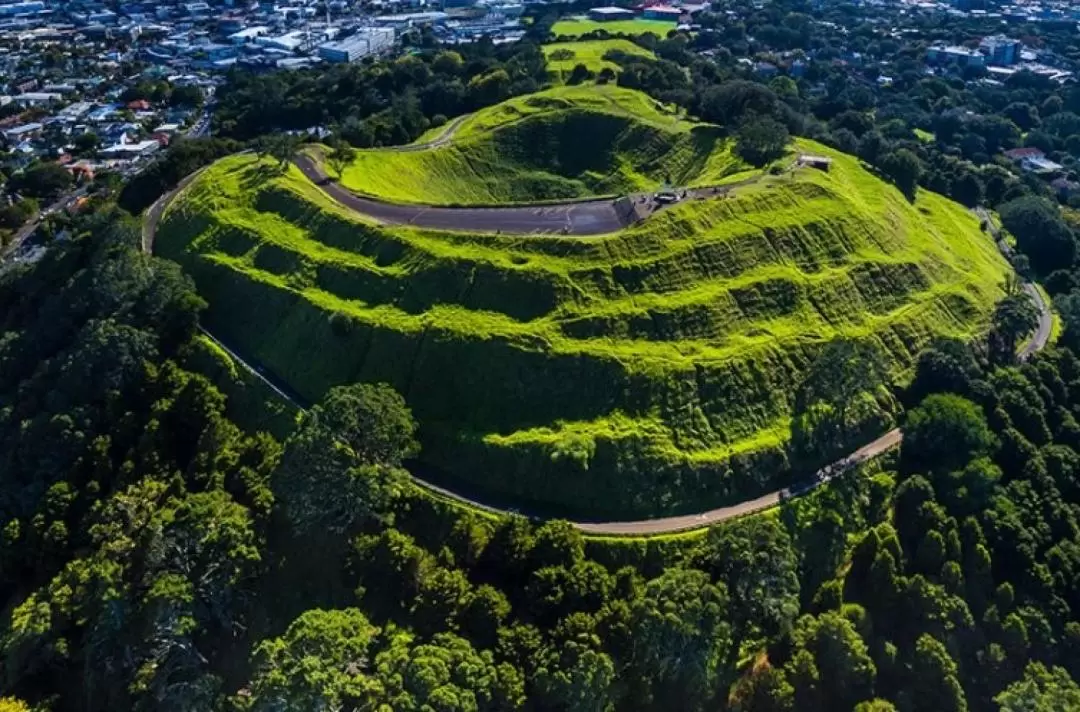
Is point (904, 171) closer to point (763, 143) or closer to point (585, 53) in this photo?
point (763, 143)

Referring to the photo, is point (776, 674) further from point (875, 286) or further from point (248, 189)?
point (248, 189)

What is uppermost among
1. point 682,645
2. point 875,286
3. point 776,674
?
point 875,286

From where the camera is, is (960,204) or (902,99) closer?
(960,204)

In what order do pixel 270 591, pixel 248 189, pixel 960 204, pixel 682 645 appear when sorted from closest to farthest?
1. pixel 682 645
2. pixel 270 591
3. pixel 248 189
4. pixel 960 204

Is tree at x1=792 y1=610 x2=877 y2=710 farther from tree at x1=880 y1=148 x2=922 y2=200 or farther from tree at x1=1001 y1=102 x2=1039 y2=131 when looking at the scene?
tree at x1=1001 y1=102 x2=1039 y2=131

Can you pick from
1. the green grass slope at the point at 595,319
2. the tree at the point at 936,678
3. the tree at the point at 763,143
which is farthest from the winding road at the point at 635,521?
the tree at the point at 763,143

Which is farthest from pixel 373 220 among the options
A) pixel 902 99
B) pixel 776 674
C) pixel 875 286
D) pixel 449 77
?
pixel 902 99

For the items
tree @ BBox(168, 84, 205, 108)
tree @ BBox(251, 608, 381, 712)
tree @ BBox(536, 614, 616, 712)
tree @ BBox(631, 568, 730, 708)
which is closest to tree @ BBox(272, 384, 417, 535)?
tree @ BBox(251, 608, 381, 712)

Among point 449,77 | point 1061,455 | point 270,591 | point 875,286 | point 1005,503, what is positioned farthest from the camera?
point 449,77
